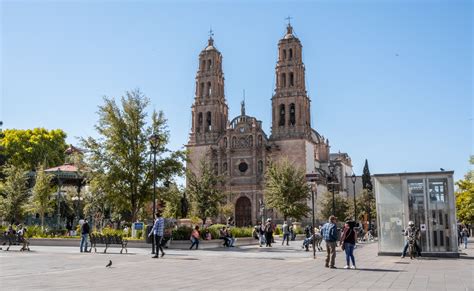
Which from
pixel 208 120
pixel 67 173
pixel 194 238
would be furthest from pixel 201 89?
pixel 194 238

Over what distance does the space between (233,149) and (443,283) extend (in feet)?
186

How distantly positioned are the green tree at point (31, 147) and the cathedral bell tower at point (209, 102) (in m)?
19.2

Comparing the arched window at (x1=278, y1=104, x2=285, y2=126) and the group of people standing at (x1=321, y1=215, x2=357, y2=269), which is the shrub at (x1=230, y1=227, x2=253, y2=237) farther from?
the arched window at (x1=278, y1=104, x2=285, y2=126)

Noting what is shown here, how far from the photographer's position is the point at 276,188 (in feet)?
178

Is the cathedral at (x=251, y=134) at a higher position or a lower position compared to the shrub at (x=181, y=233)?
higher

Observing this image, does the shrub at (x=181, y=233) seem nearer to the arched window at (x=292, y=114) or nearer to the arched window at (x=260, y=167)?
the arched window at (x=260, y=167)

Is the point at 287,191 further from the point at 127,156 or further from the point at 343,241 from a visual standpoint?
the point at 343,241

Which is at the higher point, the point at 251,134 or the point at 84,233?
the point at 251,134

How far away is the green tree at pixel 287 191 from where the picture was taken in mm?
53594

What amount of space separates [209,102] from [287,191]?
2233cm

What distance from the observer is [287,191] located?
53906 millimetres

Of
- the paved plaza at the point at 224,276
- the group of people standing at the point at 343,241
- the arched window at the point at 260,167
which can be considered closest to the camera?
the paved plaza at the point at 224,276

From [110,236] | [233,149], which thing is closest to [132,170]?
[110,236]

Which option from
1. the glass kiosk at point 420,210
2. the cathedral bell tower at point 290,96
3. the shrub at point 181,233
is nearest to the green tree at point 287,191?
the cathedral bell tower at point 290,96
